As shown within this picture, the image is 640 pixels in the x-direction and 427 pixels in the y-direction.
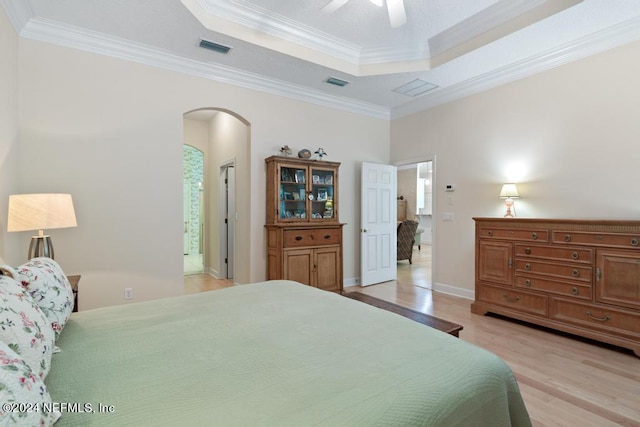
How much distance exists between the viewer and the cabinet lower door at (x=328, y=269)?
4.24 m

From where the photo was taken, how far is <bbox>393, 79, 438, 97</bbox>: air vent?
4188 mm

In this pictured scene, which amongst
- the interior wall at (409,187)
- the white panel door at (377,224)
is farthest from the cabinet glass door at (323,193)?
the interior wall at (409,187)

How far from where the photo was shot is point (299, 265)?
13.3 ft

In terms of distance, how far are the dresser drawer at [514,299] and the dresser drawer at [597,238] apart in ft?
2.03

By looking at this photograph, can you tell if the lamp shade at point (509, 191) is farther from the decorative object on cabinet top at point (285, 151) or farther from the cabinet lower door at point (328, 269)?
the decorative object on cabinet top at point (285, 151)

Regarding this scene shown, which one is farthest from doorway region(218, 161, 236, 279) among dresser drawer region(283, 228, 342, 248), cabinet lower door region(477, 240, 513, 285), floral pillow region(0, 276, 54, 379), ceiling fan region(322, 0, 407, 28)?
floral pillow region(0, 276, 54, 379)

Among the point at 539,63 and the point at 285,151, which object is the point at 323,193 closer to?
the point at 285,151

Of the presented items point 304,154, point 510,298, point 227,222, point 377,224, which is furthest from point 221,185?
point 510,298

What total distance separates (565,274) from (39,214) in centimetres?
441

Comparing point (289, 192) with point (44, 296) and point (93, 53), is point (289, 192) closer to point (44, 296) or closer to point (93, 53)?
point (93, 53)

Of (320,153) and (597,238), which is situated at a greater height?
(320,153)

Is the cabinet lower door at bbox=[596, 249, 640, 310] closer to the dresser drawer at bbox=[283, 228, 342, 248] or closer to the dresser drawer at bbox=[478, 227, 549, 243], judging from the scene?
the dresser drawer at bbox=[478, 227, 549, 243]

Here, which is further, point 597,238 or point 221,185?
point 221,185

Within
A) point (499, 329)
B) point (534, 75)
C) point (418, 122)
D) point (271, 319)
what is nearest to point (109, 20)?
point (271, 319)
